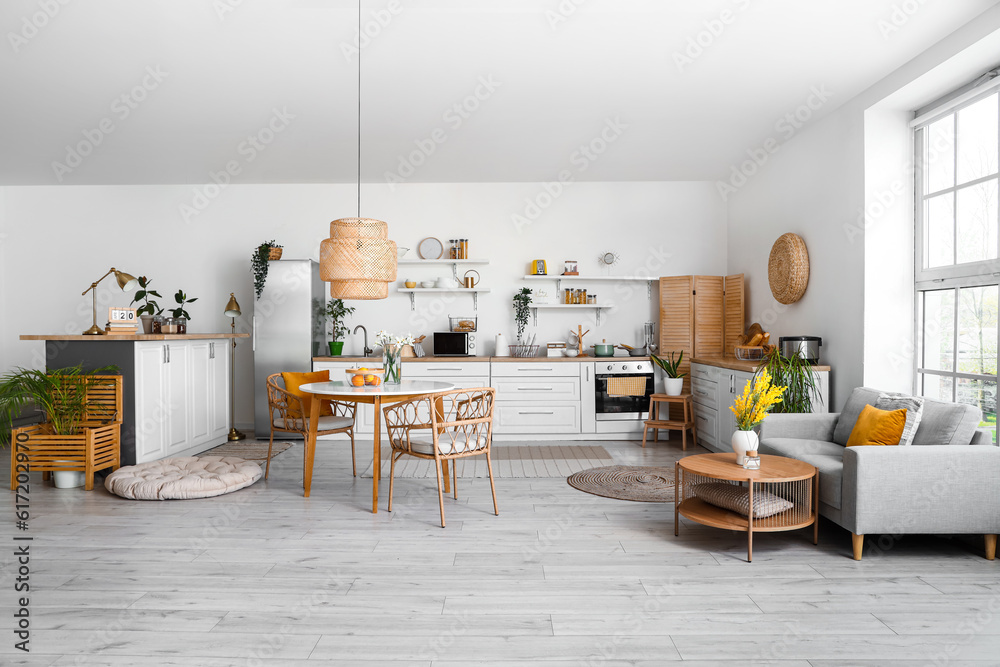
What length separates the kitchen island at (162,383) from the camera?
483 centimetres

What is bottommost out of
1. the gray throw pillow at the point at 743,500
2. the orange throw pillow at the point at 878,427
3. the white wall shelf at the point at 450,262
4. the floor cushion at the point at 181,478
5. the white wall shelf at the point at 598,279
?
the floor cushion at the point at 181,478

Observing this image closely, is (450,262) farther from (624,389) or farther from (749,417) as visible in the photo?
(749,417)

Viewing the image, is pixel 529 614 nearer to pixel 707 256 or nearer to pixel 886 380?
pixel 886 380

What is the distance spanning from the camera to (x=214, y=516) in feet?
12.7

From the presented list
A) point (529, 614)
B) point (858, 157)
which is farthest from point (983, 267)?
point (529, 614)

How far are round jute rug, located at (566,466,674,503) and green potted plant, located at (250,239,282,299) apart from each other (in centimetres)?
386

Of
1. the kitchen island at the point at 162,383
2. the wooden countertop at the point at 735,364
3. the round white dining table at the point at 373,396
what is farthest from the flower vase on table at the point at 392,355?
the wooden countertop at the point at 735,364

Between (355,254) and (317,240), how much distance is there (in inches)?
137

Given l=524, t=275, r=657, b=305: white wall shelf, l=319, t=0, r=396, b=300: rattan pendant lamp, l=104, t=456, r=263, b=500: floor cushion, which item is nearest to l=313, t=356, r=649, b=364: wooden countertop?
l=524, t=275, r=657, b=305: white wall shelf

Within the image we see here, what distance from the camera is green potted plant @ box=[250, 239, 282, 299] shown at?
21.6ft

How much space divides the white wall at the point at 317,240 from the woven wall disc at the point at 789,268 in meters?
1.47

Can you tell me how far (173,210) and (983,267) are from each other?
7567 mm

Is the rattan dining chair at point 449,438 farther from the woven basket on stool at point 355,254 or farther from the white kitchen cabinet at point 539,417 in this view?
the white kitchen cabinet at point 539,417

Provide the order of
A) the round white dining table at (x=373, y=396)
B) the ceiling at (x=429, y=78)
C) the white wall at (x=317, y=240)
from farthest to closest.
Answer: the white wall at (x=317, y=240) < the round white dining table at (x=373, y=396) < the ceiling at (x=429, y=78)
